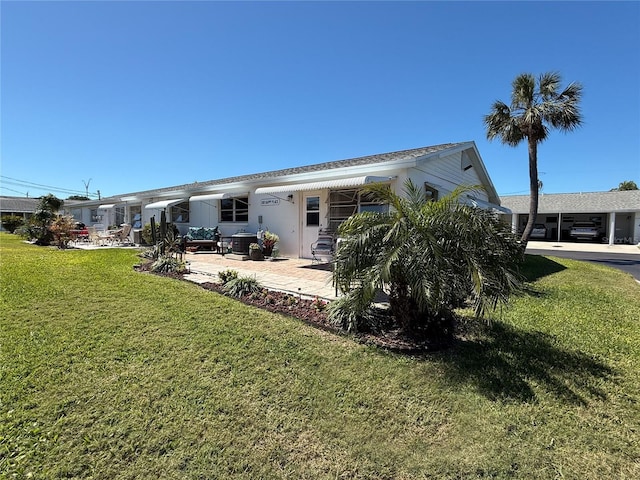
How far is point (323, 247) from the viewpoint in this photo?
11.6m

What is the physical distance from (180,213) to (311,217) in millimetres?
11547

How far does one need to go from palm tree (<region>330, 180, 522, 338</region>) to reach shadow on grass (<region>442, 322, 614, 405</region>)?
0.65 m

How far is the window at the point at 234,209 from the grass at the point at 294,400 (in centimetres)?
1086

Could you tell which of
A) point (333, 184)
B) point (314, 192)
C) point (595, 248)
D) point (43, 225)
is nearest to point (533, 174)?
point (333, 184)

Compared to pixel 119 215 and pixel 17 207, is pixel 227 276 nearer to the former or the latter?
pixel 119 215

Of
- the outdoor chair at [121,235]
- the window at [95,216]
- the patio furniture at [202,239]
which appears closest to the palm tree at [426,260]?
the patio furniture at [202,239]

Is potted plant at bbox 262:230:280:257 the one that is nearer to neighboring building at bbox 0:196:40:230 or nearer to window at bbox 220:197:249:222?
window at bbox 220:197:249:222

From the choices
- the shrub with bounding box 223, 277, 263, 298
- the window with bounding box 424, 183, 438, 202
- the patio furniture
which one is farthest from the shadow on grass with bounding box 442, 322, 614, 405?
the patio furniture

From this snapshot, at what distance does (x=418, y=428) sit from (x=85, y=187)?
100 meters

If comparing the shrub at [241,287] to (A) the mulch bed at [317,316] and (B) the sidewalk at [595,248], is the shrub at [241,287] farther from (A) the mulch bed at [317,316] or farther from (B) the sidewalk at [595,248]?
(B) the sidewalk at [595,248]

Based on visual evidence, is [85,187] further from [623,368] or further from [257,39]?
[623,368]

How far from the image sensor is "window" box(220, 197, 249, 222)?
16.0 meters

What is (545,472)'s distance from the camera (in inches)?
94.6

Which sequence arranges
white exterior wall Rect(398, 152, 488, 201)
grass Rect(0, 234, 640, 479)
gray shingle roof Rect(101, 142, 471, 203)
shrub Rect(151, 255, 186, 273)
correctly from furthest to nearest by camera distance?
gray shingle roof Rect(101, 142, 471, 203), white exterior wall Rect(398, 152, 488, 201), shrub Rect(151, 255, 186, 273), grass Rect(0, 234, 640, 479)
